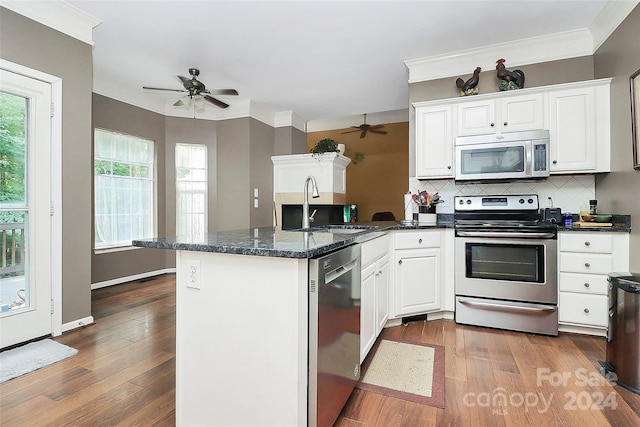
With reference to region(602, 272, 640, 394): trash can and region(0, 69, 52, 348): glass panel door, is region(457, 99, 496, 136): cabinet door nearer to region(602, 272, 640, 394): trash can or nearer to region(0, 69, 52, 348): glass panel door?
region(602, 272, 640, 394): trash can

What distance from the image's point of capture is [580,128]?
279 cm

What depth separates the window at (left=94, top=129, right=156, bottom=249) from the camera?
13.5 feet

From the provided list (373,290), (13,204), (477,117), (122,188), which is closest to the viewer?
(373,290)

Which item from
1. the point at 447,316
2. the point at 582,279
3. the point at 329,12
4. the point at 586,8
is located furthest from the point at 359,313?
the point at 586,8

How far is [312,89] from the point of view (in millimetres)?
4445

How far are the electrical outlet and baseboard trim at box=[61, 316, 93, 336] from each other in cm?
206

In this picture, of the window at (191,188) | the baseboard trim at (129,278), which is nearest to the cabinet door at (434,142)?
the window at (191,188)

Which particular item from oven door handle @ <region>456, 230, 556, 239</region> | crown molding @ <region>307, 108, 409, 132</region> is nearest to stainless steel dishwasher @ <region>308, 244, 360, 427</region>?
oven door handle @ <region>456, 230, 556, 239</region>

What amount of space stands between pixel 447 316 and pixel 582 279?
44.3 inches

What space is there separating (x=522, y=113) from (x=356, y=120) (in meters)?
3.95

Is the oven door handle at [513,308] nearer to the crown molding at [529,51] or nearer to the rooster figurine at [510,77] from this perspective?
the rooster figurine at [510,77]

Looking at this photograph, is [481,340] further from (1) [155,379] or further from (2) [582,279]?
(1) [155,379]

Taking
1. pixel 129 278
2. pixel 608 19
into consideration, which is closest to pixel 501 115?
pixel 608 19

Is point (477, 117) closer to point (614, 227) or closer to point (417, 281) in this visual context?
point (614, 227)
